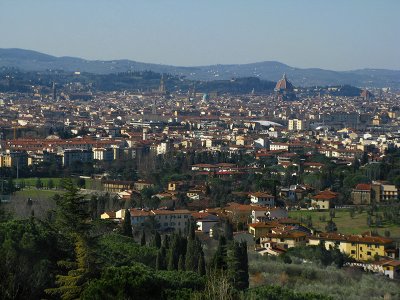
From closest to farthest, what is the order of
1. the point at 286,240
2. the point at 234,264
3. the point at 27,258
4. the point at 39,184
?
the point at 27,258 → the point at 234,264 → the point at 286,240 → the point at 39,184

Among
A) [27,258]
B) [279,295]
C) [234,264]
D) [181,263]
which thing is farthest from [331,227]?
[27,258]

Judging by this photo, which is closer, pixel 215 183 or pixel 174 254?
pixel 174 254

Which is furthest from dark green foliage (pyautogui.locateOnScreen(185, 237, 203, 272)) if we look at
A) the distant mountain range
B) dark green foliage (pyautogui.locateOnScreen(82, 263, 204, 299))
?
the distant mountain range

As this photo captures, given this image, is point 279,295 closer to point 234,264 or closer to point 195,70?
point 234,264

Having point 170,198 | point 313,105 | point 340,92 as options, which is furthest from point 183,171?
point 340,92

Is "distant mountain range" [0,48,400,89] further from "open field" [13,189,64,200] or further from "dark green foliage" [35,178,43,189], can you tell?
"open field" [13,189,64,200]

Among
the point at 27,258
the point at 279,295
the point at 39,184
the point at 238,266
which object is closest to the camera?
the point at 27,258
